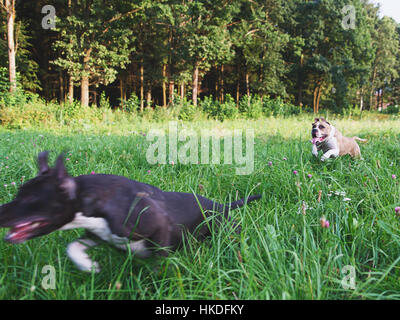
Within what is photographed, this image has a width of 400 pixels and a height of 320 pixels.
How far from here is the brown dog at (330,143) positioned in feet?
10.1

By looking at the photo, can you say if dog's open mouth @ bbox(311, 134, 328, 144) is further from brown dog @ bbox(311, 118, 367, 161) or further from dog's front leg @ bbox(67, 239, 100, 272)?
dog's front leg @ bbox(67, 239, 100, 272)

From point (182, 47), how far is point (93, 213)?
1457cm

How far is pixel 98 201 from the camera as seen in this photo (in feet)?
3.22

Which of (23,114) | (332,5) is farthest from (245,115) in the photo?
(332,5)

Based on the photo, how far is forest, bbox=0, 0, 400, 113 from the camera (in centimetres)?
1175

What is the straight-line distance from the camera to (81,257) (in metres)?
1.07

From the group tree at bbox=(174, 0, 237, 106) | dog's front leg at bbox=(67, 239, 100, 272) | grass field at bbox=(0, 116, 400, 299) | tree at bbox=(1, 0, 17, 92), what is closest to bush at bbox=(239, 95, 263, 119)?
tree at bbox=(174, 0, 237, 106)

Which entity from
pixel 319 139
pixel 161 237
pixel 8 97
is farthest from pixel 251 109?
pixel 161 237

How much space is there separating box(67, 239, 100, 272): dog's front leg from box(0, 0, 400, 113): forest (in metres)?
9.58

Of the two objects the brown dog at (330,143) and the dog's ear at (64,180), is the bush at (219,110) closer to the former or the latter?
the brown dog at (330,143)

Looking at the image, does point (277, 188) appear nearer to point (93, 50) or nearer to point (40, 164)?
point (40, 164)

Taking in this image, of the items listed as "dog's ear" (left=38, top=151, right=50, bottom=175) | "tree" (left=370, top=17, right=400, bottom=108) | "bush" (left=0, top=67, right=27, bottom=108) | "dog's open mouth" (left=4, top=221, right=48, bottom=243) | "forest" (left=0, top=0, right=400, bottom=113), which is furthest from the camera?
"tree" (left=370, top=17, right=400, bottom=108)

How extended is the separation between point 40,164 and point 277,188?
178cm

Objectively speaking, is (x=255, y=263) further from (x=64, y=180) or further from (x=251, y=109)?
(x=251, y=109)
